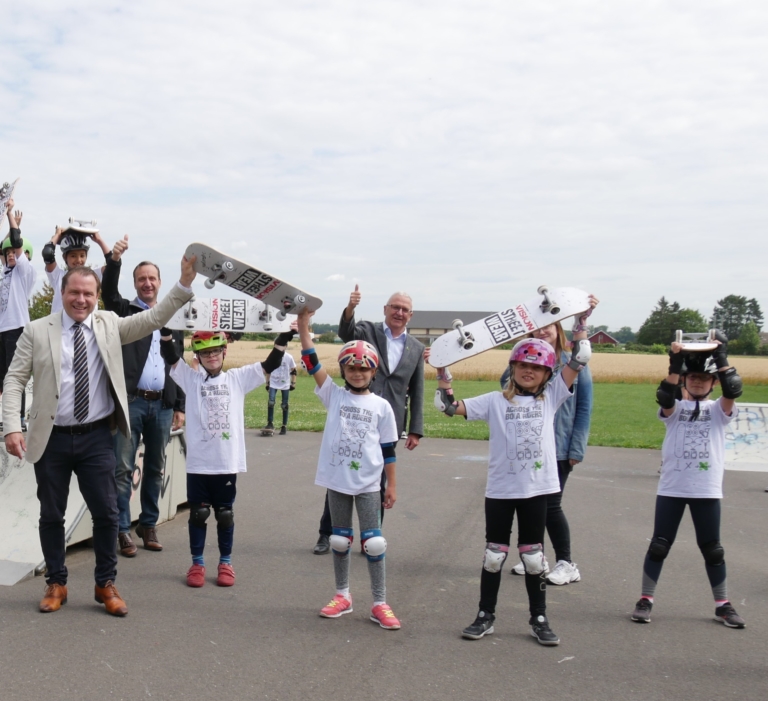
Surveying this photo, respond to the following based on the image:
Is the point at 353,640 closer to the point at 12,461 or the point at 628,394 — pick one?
the point at 12,461

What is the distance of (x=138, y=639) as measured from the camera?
4184 mm

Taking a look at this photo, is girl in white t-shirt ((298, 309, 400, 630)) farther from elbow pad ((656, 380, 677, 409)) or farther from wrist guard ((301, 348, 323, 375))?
elbow pad ((656, 380, 677, 409))

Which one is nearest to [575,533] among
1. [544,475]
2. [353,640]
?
[544,475]

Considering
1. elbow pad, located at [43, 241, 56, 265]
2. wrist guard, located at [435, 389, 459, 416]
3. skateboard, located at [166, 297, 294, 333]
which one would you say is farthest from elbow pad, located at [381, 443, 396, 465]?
elbow pad, located at [43, 241, 56, 265]

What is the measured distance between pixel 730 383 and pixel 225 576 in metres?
3.62

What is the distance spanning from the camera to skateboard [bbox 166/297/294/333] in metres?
5.59

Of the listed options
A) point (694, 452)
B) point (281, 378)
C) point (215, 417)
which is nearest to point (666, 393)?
point (694, 452)

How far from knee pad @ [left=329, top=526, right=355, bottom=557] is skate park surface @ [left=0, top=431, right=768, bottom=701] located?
1.35 ft

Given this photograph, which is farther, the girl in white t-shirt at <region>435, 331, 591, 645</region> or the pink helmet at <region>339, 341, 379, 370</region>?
the pink helmet at <region>339, 341, 379, 370</region>

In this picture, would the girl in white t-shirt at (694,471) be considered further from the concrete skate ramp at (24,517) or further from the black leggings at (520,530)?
the concrete skate ramp at (24,517)

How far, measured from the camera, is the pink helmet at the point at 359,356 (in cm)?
480

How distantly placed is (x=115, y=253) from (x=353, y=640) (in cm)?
327

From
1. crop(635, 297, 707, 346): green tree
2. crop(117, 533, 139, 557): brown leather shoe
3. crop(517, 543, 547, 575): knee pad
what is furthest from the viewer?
crop(635, 297, 707, 346): green tree

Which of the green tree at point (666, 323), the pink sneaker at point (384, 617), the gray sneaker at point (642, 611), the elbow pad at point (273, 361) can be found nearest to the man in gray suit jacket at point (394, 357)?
the elbow pad at point (273, 361)
